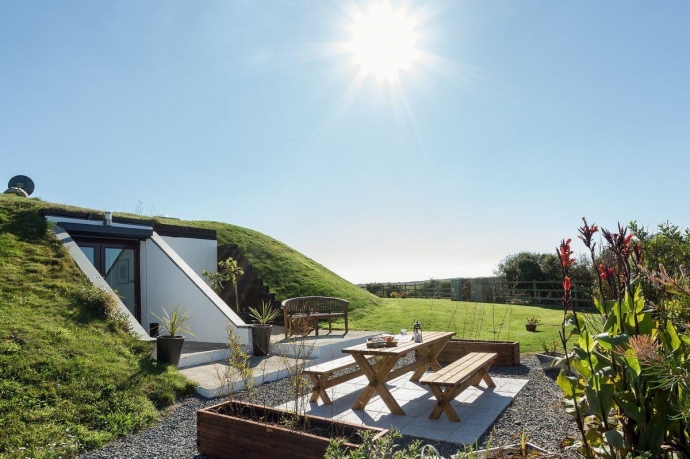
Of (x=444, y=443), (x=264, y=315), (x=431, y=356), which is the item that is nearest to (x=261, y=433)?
(x=444, y=443)

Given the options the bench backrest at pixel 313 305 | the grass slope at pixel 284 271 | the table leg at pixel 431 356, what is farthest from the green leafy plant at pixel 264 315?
the table leg at pixel 431 356

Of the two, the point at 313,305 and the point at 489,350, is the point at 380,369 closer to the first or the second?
the point at 489,350

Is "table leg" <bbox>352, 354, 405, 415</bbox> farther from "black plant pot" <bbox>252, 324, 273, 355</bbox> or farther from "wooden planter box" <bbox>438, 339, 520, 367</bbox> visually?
"black plant pot" <bbox>252, 324, 273, 355</bbox>

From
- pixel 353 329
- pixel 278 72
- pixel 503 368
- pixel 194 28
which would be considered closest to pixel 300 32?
pixel 278 72

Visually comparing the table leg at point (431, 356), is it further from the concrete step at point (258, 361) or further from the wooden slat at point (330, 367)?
the concrete step at point (258, 361)

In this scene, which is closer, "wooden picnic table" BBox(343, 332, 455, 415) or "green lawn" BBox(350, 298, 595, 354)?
"wooden picnic table" BBox(343, 332, 455, 415)

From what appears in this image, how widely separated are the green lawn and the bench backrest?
993 millimetres

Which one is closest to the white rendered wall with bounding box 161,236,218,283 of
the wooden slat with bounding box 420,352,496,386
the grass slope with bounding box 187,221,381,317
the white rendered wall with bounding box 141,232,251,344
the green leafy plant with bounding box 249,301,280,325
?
the white rendered wall with bounding box 141,232,251,344

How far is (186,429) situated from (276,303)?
8293 millimetres

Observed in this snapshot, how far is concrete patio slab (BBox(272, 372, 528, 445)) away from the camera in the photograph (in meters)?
4.29

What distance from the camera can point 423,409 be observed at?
5062 millimetres

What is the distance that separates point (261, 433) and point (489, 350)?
520 centimetres

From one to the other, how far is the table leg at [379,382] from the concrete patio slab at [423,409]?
90 millimetres

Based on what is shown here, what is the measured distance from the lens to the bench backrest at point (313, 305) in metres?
10.4
